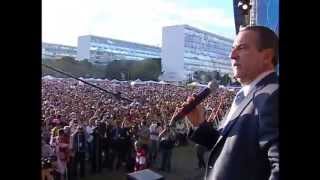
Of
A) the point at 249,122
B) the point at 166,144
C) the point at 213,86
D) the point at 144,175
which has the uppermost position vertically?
the point at 213,86

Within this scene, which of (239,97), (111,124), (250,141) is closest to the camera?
(250,141)

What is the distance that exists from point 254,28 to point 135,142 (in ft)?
2.36

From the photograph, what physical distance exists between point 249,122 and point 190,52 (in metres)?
0.47

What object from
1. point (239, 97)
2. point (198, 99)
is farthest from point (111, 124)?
point (239, 97)

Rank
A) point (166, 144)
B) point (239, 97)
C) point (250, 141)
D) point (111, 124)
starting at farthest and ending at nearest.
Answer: point (111, 124) < point (166, 144) < point (239, 97) < point (250, 141)

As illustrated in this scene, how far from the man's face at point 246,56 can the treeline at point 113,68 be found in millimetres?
339

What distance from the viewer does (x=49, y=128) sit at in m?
2.48

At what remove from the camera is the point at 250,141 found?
228cm

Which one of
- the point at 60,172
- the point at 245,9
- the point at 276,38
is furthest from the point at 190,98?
the point at 245,9

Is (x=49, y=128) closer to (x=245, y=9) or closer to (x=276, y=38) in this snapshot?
(x=276, y=38)

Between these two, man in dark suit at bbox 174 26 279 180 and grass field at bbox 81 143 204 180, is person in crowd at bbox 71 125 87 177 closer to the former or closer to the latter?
grass field at bbox 81 143 204 180

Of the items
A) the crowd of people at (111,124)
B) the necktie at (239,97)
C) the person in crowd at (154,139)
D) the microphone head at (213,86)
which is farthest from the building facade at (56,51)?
the necktie at (239,97)

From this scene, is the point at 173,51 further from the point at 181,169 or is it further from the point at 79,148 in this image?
the point at 79,148

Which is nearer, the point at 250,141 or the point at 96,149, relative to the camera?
the point at 250,141
